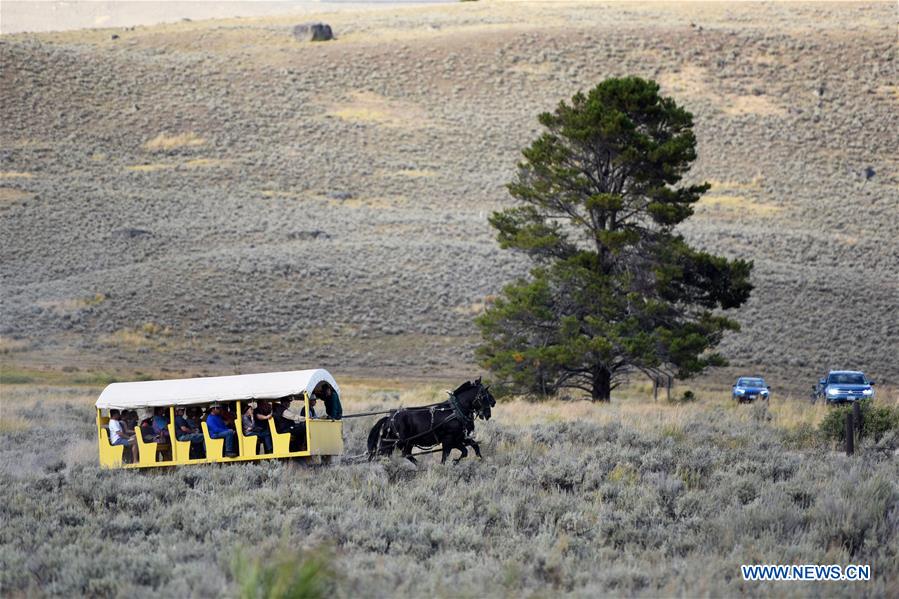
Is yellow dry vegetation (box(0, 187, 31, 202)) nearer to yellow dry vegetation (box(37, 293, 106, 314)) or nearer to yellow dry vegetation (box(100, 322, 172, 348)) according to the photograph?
yellow dry vegetation (box(37, 293, 106, 314))

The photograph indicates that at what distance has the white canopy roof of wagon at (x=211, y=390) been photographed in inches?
643

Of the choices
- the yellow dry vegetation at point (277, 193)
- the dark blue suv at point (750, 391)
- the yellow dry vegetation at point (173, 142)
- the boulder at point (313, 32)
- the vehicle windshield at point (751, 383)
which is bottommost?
the dark blue suv at point (750, 391)

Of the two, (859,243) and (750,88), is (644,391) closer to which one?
(859,243)

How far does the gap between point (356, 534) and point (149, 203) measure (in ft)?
183

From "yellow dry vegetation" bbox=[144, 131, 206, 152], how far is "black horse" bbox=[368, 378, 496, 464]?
60.9 m

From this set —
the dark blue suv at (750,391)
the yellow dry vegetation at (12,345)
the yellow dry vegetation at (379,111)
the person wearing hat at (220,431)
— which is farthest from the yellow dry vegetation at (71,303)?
the person wearing hat at (220,431)

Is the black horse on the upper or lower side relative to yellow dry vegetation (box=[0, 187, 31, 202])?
lower

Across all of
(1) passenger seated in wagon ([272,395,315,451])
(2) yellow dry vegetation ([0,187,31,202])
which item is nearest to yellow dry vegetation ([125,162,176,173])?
(2) yellow dry vegetation ([0,187,31,202])

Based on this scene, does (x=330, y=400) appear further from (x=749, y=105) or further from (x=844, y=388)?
(x=749, y=105)

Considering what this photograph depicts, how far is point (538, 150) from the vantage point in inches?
1177

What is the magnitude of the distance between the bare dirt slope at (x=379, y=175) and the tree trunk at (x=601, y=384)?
14.1m

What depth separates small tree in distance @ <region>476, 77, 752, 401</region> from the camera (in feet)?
93.9

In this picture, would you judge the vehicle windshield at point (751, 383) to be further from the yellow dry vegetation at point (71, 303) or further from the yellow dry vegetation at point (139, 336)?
the yellow dry vegetation at point (71, 303)

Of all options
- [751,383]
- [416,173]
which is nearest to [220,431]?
[751,383]
